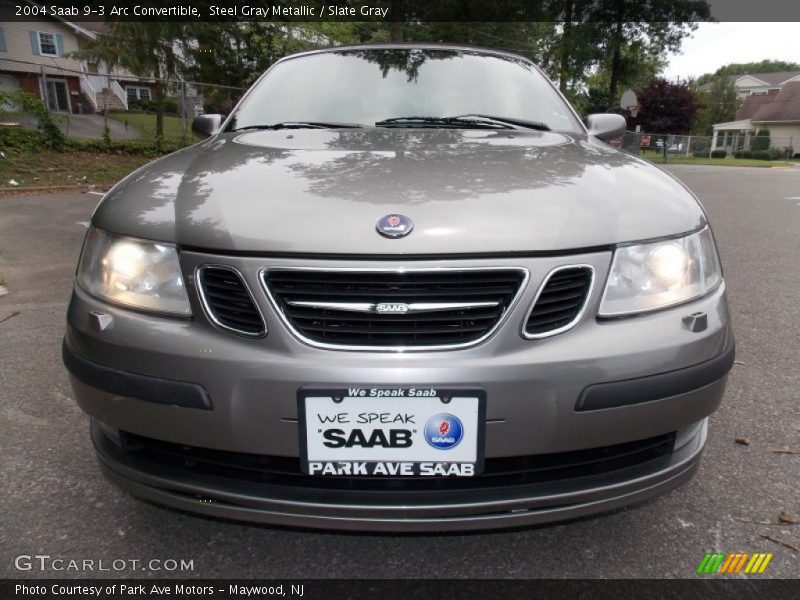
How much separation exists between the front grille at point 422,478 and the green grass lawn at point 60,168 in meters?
9.12

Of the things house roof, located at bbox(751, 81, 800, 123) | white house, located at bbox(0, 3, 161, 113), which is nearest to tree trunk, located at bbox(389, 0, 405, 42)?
white house, located at bbox(0, 3, 161, 113)

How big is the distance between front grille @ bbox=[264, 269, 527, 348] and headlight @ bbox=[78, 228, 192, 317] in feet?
0.85

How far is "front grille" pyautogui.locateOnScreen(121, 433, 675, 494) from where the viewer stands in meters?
1.35

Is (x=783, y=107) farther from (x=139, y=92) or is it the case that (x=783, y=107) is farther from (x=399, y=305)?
(x=399, y=305)

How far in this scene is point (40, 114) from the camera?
37.5ft

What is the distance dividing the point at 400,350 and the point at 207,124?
1.90 m

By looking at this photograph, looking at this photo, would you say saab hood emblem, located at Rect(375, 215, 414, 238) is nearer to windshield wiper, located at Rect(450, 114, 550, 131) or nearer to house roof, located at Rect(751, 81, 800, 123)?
windshield wiper, located at Rect(450, 114, 550, 131)

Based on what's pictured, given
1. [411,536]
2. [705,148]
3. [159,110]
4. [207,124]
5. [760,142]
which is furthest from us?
[760,142]

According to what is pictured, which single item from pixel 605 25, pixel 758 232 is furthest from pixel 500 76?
pixel 605 25

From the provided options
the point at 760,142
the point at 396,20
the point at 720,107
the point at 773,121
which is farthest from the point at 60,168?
the point at 720,107

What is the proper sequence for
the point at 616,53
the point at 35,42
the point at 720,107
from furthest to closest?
the point at 720,107 < the point at 35,42 < the point at 616,53

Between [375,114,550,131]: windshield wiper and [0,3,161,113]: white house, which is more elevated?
[0,3,161,113]: white house

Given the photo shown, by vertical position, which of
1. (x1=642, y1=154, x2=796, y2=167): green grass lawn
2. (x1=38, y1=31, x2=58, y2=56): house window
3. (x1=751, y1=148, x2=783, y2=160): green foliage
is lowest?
(x1=751, y1=148, x2=783, y2=160): green foliage

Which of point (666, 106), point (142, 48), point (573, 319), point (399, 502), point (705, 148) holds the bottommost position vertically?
point (705, 148)
